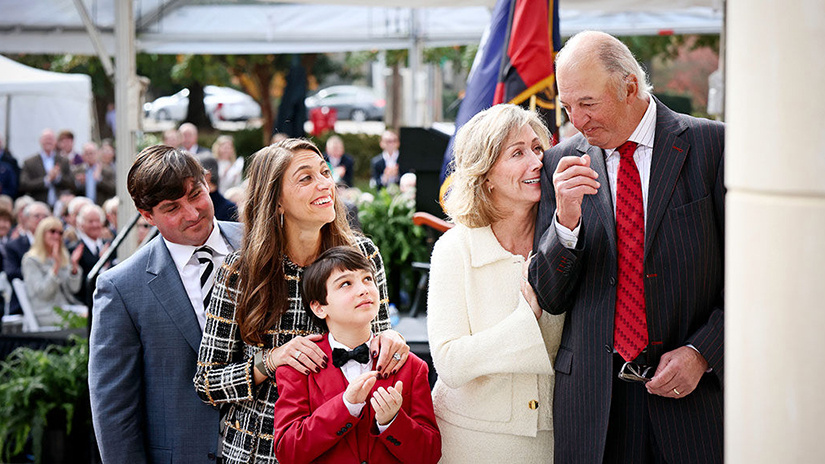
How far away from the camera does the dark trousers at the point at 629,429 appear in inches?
96.2

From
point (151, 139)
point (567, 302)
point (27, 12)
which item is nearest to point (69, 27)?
point (27, 12)

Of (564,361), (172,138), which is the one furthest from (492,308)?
(172,138)

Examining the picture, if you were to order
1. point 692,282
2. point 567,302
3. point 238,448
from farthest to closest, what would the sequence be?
point 238,448 → point 567,302 → point 692,282

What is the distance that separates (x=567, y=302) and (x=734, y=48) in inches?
59.7

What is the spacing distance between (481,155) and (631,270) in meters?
0.56

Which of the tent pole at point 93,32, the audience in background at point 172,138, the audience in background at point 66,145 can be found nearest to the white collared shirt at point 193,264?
the tent pole at point 93,32

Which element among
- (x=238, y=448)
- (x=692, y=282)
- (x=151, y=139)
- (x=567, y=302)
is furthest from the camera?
(x=151, y=139)

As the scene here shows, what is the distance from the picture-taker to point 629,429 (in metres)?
2.46

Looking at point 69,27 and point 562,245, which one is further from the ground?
point 69,27

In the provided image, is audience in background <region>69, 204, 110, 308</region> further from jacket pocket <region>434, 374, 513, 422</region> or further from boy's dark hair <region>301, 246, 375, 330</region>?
jacket pocket <region>434, 374, 513, 422</region>

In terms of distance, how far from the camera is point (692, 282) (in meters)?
2.35

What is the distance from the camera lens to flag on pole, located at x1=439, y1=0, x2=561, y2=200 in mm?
4074

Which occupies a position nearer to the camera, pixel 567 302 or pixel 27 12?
pixel 567 302

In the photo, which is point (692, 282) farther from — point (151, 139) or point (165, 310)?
point (151, 139)
